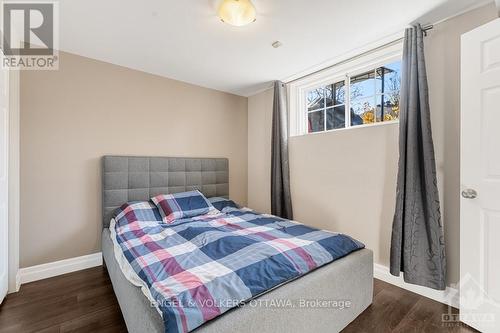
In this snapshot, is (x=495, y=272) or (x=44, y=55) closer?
(x=495, y=272)

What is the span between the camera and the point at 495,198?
4.83 ft

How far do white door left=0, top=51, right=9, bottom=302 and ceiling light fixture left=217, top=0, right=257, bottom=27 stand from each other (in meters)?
1.75

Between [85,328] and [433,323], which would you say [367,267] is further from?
[85,328]

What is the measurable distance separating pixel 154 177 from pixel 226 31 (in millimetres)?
1843

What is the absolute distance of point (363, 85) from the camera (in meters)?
2.54

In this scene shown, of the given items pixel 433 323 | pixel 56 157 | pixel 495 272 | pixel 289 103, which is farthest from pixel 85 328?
pixel 289 103

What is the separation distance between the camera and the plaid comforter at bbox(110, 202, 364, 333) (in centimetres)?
106

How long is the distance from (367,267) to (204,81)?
2.85 meters

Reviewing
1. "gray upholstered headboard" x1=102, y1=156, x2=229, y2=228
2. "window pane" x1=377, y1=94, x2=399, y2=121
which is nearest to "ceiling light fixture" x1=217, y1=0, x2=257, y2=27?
"window pane" x1=377, y1=94, x2=399, y2=121

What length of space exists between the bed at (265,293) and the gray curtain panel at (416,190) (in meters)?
0.42

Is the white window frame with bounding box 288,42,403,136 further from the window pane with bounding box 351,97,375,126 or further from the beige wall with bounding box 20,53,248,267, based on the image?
the beige wall with bounding box 20,53,248,267

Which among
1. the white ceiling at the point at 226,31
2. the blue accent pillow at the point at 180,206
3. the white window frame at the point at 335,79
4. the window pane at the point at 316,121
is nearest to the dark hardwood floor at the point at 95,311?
the blue accent pillow at the point at 180,206

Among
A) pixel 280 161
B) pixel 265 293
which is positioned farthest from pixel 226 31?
pixel 265 293

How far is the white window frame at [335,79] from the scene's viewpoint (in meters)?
2.27
